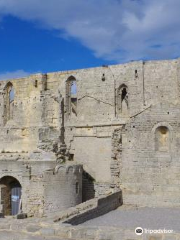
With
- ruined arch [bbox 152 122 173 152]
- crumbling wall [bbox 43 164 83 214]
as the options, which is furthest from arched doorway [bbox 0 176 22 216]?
ruined arch [bbox 152 122 173 152]

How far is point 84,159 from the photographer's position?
784 inches

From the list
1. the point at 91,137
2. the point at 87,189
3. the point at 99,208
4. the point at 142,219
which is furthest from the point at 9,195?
the point at 142,219

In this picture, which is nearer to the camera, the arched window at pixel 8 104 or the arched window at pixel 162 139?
the arched window at pixel 162 139

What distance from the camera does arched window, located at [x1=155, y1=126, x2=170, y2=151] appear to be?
48.4 feet

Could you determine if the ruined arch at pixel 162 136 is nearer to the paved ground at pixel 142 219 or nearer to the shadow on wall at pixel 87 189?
the paved ground at pixel 142 219

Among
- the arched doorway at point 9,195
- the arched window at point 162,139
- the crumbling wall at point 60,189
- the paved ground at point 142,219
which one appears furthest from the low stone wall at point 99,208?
the arched doorway at point 9,195

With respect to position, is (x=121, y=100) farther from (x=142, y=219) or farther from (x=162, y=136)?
(x=142, y=219)

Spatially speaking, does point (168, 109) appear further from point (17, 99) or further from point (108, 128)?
point (17, 99)

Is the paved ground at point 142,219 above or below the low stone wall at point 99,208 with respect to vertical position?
below

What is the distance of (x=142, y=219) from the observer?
11680mm

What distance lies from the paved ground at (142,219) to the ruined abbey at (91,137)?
1.02 m

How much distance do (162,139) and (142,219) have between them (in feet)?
13.6

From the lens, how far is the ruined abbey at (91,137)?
576 inches

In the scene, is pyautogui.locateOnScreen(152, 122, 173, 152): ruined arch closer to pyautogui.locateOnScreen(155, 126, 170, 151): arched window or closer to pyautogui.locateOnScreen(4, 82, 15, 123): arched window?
pyautogui.locateOnScreen(155, 126, 170, 151): arched window
